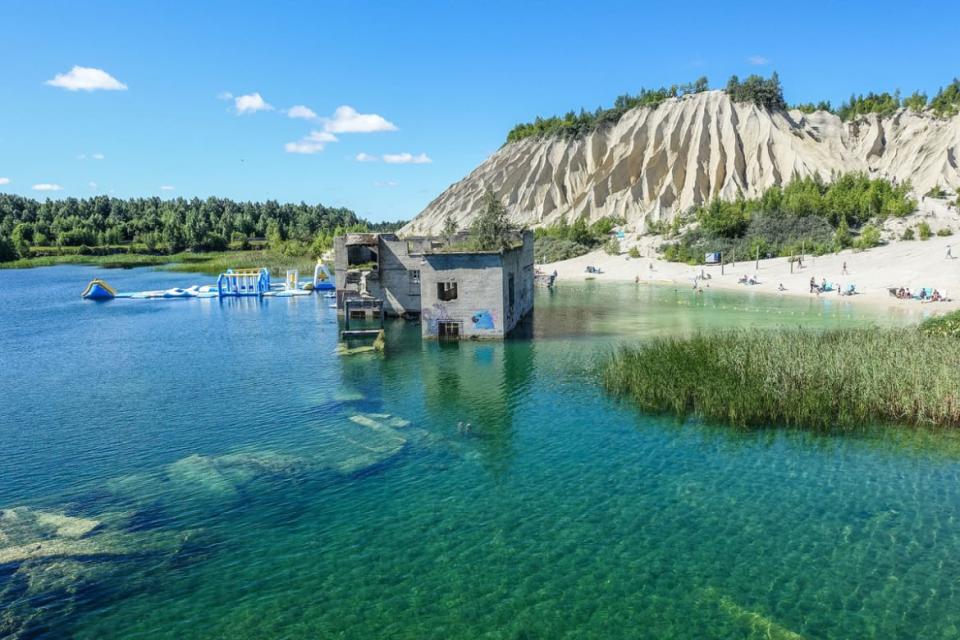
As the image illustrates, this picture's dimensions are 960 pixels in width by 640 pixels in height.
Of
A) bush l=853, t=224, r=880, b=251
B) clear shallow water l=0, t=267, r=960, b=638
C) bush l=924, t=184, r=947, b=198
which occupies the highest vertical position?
bush l=924, t=184, r=947, b=198

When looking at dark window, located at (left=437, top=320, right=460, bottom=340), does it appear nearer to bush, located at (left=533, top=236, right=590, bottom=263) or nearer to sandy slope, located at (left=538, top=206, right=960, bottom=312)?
sandy slope, located at (left=538, top=206, right=960, bottom=312)

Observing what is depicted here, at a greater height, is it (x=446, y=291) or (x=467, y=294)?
(x=446, y=291)

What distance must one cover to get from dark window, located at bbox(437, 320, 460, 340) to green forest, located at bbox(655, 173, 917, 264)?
153 ft

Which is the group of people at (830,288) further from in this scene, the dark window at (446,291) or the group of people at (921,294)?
the dark window at (446,291)

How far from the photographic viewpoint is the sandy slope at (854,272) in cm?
5000

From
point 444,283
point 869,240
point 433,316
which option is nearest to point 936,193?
point 869,240

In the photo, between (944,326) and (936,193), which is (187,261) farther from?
(944,326)

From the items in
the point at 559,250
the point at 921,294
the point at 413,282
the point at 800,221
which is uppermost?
the point at 800,221

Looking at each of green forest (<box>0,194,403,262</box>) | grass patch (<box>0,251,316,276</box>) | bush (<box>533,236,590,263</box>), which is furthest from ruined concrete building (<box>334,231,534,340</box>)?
green forest (<box>0,194,403,262</box>)

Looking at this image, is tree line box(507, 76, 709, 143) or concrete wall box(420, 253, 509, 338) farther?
tree line box(507, 76, 709, 143)

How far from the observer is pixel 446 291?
3647 cm

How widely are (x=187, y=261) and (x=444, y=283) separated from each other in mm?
109366

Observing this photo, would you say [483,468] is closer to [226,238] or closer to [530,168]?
[530,168]

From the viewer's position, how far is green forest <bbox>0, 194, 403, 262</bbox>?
137 m
